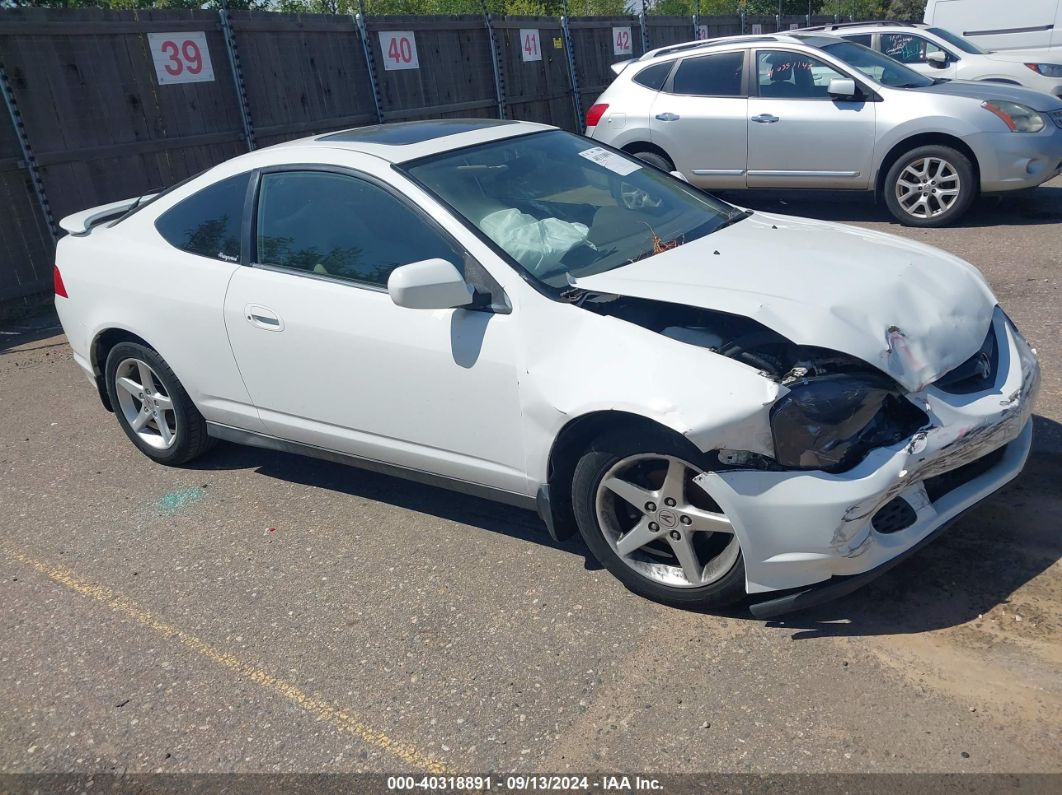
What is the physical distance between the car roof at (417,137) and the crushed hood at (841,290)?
1.11 m

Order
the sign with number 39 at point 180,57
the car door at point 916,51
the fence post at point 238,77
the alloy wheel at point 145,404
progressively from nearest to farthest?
the alloy wheel at point 145,404, the sign with number 39 at point 180,57, the fence post at point 238,77, the car door at point 916,51

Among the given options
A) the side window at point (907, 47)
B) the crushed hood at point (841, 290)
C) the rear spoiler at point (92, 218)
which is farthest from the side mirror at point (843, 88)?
the rear spoiler at point (92, 218)

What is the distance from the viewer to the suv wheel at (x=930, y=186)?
8398 millimetres

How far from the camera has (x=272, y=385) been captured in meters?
4.24

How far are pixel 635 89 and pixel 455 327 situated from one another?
718 centimetres

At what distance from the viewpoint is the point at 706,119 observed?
939 cm

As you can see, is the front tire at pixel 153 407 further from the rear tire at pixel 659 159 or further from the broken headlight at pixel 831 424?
the rear tire at pixel 659 159

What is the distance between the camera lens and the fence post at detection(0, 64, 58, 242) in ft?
27.7

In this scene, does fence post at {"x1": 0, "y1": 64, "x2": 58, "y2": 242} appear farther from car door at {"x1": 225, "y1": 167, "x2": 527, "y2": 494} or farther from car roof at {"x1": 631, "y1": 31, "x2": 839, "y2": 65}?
car roof at {"x1": 631, "y1": 31, "x2": 839, "y2": 65}

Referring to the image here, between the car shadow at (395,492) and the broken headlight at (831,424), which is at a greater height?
the broken headlight at (831,424)

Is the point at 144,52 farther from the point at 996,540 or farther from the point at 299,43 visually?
the point at 996,540

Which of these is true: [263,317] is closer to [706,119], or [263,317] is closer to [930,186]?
[706,119]

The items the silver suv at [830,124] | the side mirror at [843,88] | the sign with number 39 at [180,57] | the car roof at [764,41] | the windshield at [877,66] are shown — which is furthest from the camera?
the sign with number 39 at [180,57]

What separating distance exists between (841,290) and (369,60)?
1024 cm
